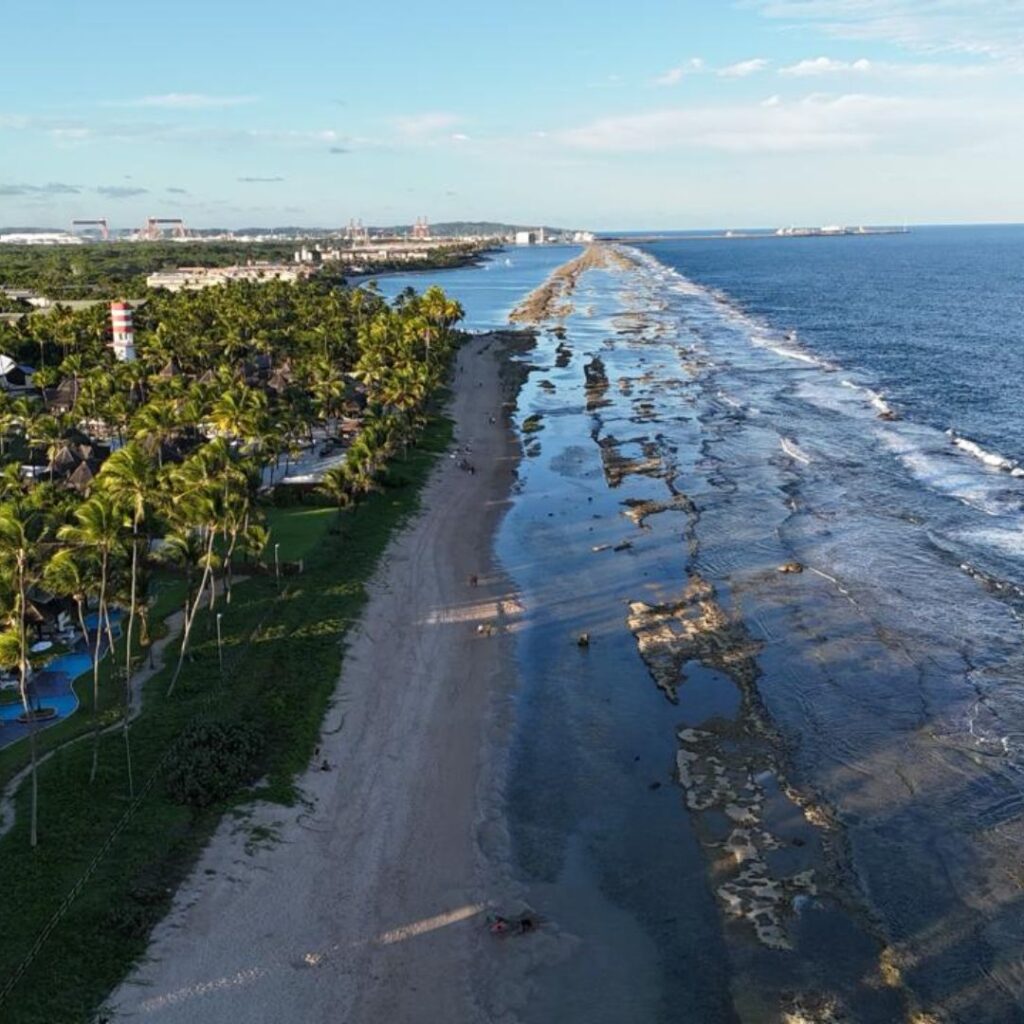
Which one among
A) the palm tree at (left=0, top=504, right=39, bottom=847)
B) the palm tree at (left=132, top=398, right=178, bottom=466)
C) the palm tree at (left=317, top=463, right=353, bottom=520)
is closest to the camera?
the palm tree at (left=0, top=504, right=39, bottom=847)

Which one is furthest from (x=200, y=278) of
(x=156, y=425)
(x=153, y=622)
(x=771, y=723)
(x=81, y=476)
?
(x=771, y=723)

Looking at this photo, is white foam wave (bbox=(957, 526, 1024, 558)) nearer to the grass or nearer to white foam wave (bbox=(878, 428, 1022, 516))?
white foam wave (bbox=(878, 428, 1022, 516))

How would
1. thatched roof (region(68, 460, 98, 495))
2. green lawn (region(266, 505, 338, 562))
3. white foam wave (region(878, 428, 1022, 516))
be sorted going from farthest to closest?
white foam wave (region(878, 428, 1022, 516)), thatched roof (region(68, 460, 98, 495)), green lawn (region(266, 505, 338, 562))

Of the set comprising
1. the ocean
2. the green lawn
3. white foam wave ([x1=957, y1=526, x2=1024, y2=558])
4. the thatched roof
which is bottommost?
the ocean

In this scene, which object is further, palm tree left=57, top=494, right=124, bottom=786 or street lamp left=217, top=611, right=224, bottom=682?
street lamp left=217, top=611, right=224, bottom=682

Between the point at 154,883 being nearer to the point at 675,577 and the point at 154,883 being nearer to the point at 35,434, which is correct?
the point at 675,577

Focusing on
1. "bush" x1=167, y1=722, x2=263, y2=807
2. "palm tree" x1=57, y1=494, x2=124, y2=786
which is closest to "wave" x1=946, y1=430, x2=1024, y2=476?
"bush" x1=167, y1=722, x2=263, y2=807
